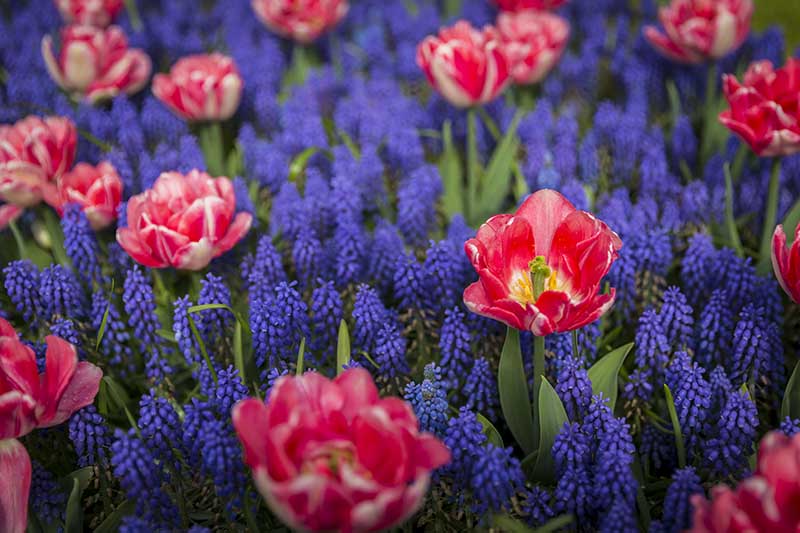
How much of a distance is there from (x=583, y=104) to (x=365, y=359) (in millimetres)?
2057

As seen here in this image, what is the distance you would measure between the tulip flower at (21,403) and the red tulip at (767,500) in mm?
1271

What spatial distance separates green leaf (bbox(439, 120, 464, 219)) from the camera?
288 centimetres

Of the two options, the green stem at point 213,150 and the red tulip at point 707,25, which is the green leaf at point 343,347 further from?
the red tulip at point 707,25

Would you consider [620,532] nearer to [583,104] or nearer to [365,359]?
[365,359]

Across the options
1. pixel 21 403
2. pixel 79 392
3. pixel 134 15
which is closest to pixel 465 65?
pixel 79 392

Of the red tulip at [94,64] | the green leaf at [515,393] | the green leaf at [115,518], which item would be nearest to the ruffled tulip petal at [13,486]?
the green leaf at [115,518]

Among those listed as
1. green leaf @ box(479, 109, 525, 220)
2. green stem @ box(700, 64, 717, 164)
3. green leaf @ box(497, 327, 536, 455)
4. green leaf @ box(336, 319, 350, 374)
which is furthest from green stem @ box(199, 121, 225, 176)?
green stem @ box(700, 64, 717, 164)

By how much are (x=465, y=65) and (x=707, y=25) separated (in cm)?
106

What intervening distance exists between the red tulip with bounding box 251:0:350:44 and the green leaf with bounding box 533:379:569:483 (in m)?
2.38

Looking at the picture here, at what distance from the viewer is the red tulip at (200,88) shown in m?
2.93

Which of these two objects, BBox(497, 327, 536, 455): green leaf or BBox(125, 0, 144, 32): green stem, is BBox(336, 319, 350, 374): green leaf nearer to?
BBox(497, 327, 536, 455): green leaf

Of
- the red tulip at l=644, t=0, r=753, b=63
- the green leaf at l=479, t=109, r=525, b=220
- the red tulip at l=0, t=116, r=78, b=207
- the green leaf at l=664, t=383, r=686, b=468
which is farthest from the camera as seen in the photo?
the red tulip at l=644, t=0, r=753, b=63

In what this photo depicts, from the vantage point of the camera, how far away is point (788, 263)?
1755 millimetres

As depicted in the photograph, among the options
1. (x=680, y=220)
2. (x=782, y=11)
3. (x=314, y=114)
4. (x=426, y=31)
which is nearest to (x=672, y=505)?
(x=680, y=220)
